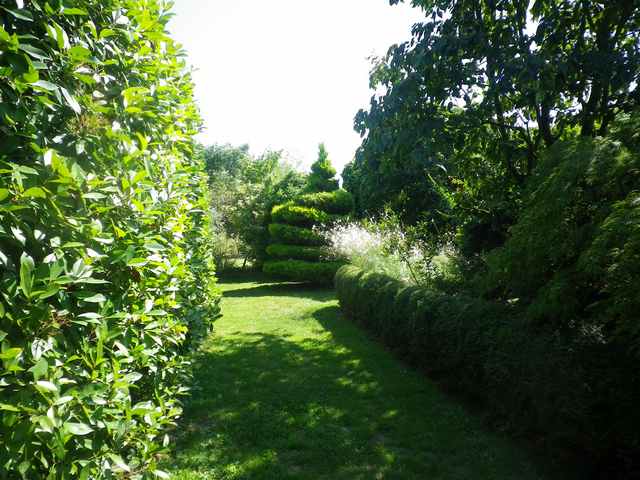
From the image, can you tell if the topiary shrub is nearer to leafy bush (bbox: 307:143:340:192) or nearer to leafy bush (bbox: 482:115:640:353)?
leafy bush (bbox: 307:143:340:192)

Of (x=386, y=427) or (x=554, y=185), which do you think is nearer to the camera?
(x=554, y=185)

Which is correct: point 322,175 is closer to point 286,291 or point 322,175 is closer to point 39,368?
point 286,291

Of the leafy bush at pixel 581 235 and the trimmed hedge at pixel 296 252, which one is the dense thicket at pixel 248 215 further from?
the leafy bush at pixel 581 235

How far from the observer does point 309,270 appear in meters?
17.2

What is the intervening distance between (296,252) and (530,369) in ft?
47.8

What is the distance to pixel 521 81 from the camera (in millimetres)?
5117

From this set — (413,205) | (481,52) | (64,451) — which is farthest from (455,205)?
(413,205)

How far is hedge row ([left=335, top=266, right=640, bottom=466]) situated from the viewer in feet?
10.2

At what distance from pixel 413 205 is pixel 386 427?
1568 centimetres

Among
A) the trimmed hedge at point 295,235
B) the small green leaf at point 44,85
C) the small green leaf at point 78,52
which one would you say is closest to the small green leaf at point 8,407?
the small green leaf at point 44,85

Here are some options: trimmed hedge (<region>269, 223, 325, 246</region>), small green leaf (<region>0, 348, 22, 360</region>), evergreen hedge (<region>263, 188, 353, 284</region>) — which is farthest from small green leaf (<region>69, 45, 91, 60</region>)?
trimmed hedge (<region>269, 223, 325, 246</region>)

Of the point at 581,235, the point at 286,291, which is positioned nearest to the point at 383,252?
the point at 286,291

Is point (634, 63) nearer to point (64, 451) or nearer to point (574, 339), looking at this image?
point (574, 339)

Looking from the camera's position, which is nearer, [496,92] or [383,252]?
[496,92]
